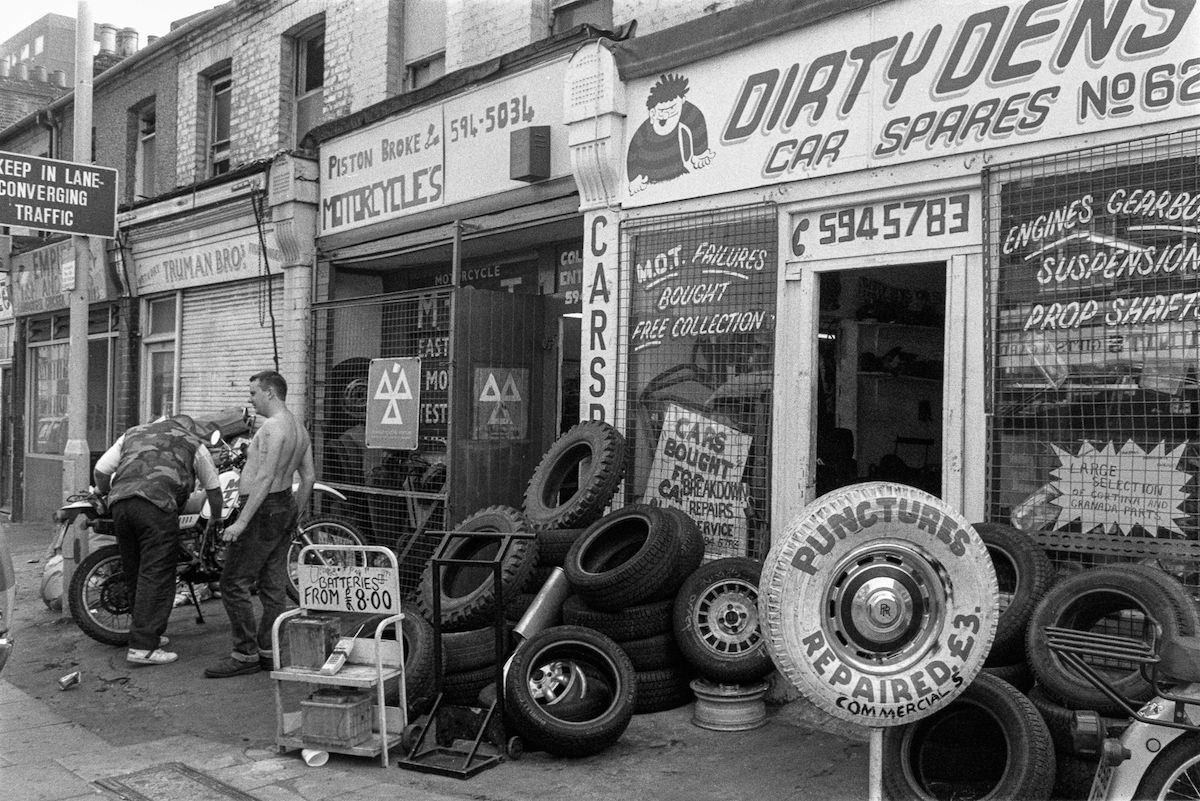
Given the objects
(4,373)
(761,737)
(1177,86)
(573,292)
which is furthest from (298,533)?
(4,373)

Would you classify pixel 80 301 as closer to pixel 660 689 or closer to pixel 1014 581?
pixel 660 689

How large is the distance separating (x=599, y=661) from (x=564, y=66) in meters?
4.89

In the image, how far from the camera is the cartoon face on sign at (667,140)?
736cm

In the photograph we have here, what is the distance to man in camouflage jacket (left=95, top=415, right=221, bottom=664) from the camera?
7.50m

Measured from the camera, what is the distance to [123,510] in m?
7.48

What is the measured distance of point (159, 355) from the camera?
14531mm

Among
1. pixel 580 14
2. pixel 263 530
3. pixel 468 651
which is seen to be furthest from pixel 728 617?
pixel 580 14

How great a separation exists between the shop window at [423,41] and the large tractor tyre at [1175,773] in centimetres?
890

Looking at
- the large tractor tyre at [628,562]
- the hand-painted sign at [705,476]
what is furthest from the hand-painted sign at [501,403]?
the large tractor tyre at [628,562]

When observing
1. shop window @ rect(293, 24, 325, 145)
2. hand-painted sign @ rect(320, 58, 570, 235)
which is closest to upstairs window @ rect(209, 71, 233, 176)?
shop window @ rect(293, 24, 325, 145)

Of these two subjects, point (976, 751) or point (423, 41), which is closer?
point (976, 751)

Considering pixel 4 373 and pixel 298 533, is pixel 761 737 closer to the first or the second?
pixel 298 533

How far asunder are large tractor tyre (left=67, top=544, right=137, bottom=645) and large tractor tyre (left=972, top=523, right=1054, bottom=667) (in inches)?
249

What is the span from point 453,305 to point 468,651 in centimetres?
351
